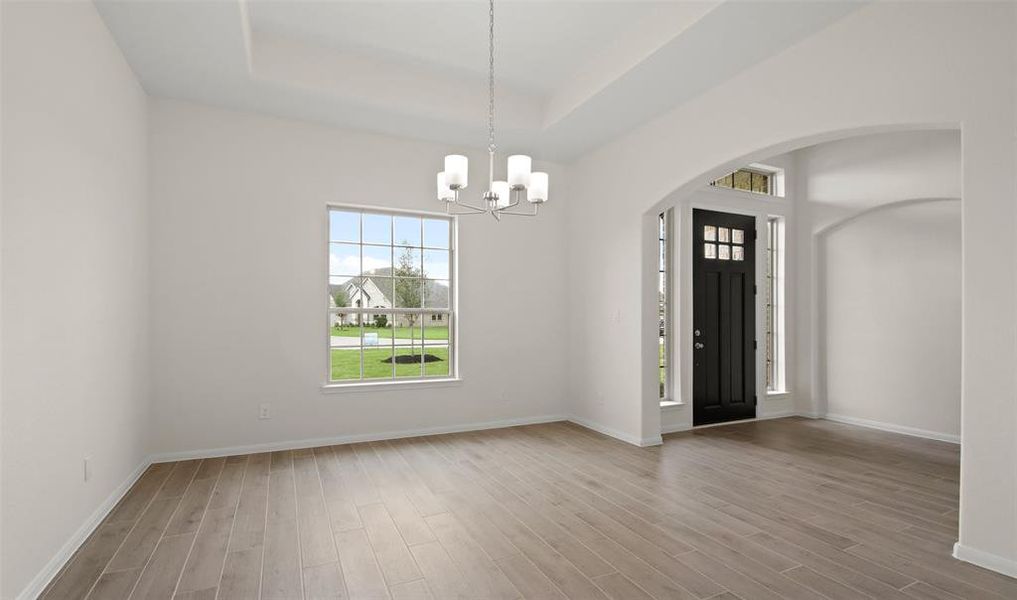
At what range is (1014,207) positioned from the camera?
239 centimetres

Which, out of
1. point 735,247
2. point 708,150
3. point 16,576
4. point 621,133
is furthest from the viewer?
point 735,247

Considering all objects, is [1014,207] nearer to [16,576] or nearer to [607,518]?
[607,518]

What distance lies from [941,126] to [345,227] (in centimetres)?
460

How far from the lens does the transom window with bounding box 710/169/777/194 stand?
20.1ft

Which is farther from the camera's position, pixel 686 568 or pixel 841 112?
pixel 841 112

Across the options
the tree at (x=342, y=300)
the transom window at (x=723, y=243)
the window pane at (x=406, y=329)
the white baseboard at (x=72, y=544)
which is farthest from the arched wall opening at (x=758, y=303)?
the white baseboard at (x=72, y=544)

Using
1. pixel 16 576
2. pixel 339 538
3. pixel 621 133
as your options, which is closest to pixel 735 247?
pixel 621 133

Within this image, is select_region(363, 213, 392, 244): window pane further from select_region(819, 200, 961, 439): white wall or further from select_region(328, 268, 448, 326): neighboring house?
select_region(819, 200, 961, 439): white wall

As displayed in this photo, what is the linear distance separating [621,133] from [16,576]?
16.9 feet

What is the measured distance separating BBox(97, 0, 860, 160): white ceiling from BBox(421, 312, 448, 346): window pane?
186 centimetres

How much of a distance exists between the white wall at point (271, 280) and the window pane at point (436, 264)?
7.4 inches

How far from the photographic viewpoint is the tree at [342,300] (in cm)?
502

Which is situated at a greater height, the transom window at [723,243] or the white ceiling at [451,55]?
the white ceiling at [451,55]

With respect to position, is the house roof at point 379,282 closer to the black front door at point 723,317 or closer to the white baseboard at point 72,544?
the white baseboard at point 72,544
